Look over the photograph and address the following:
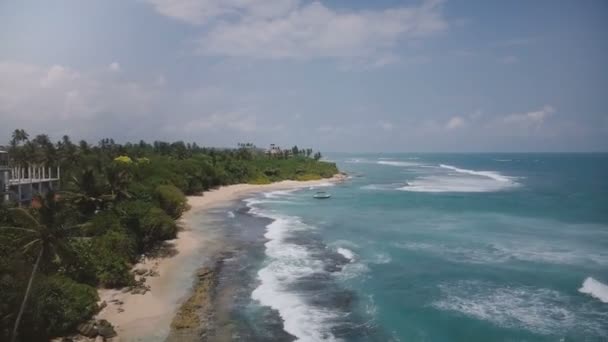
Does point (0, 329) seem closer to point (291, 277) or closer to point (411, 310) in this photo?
point (291, 277)

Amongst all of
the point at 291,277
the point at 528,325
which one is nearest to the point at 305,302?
the point at 291,277

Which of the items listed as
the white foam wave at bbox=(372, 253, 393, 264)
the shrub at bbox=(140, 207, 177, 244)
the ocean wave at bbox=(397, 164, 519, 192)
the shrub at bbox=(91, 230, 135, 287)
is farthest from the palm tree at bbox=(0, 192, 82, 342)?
the ocean wave at bbox=(397, 164, 519, 192)

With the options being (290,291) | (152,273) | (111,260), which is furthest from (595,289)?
(111,260)

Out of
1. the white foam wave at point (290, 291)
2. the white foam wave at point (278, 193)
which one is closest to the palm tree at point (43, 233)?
the white foam wave at point (290, 291)

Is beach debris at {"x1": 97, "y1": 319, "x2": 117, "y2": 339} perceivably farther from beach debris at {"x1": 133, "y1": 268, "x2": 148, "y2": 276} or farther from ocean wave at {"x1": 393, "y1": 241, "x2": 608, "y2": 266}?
ocean wave at {"x1": 393, "y1": 241, "x2": 608, "y2": 266}

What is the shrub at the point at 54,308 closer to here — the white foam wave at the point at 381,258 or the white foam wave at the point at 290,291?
the white foam wave at the point at 290,291

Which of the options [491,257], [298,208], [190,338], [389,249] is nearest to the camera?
[190,338]

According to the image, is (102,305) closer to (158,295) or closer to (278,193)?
(158,295)
